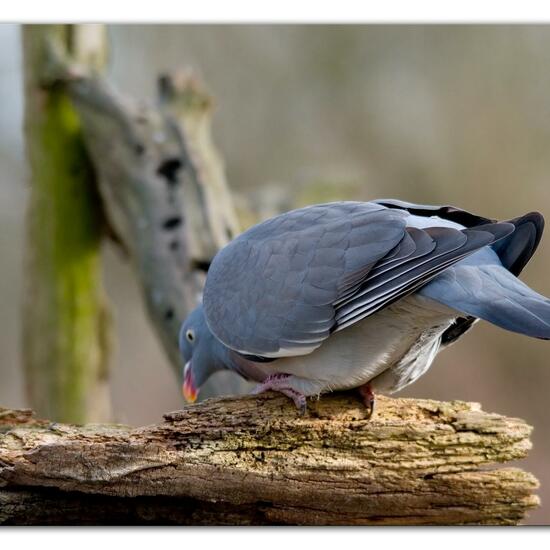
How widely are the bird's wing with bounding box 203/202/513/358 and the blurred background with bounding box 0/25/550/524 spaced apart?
1518 mm

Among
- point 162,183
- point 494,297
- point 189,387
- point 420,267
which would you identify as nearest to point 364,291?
point 420,267

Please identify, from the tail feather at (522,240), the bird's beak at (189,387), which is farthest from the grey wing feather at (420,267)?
the bird's beak at (189,387)

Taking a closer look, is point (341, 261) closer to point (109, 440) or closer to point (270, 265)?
point (270, 265)

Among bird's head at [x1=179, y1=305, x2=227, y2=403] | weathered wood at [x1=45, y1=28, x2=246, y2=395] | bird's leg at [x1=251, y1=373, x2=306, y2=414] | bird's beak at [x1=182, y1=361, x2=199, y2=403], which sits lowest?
bird's beak at [x1=182, y1=361, x2=199, y2=403]

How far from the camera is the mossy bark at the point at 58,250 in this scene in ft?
14.6

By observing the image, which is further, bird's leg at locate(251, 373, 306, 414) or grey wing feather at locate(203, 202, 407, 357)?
bird's leg at locate(251, 373, 306, 414)

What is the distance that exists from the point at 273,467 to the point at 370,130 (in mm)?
2772

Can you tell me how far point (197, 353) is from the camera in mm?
3256

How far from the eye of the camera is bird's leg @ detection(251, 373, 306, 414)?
2.66 meters

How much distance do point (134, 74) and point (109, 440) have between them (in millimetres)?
3071

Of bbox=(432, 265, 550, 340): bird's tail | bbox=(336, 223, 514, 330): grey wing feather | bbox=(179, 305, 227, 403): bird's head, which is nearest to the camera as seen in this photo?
bbox=(432, 265, 550, 340): bird's tail

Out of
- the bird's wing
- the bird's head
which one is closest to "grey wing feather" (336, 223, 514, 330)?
the bird's wing

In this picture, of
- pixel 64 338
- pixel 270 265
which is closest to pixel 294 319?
pixel 270 265

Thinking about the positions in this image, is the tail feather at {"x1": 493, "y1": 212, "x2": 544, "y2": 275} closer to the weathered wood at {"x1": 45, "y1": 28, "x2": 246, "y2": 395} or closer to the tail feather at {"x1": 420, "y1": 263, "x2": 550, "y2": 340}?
the tail feather at {"x1": 420, "y1": 263, "x2": 550, "y2": 340}
